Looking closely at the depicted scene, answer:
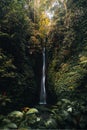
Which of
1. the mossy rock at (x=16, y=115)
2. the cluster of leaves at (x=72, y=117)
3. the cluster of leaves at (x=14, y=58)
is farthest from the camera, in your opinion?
the cluster of leaves at (x=14, y=58)

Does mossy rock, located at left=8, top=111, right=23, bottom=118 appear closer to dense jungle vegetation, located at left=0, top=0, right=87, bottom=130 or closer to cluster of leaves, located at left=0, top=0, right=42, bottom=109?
dense jungle vegetation, located at left=0, top=0, right=87, bottom=130

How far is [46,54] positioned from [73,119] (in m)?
6.05

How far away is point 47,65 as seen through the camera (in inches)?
480

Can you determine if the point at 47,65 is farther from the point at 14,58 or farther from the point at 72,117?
the point at 72,117

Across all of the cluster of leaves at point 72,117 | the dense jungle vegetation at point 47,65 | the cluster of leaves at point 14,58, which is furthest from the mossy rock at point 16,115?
the cluster of leaves at point 14,58

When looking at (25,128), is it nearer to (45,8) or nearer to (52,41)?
(52,41)

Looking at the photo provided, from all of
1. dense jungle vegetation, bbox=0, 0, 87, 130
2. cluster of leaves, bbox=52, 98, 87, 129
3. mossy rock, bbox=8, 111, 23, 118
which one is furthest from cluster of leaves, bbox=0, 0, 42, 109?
cluster of leaves, bbox=52, 98, 87, 129

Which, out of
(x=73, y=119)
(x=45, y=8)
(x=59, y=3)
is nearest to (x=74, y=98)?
(x=73, y=119)

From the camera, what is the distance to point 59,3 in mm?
12398

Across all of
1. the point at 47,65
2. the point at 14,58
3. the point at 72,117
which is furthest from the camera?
the point at 47,65

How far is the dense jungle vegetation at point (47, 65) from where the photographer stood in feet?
23.7

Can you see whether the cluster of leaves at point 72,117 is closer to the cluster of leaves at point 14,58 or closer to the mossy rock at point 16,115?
the mossy rock at point 16,115

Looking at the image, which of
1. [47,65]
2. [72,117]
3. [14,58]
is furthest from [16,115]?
[47,65]

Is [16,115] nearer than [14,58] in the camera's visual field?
Yes
